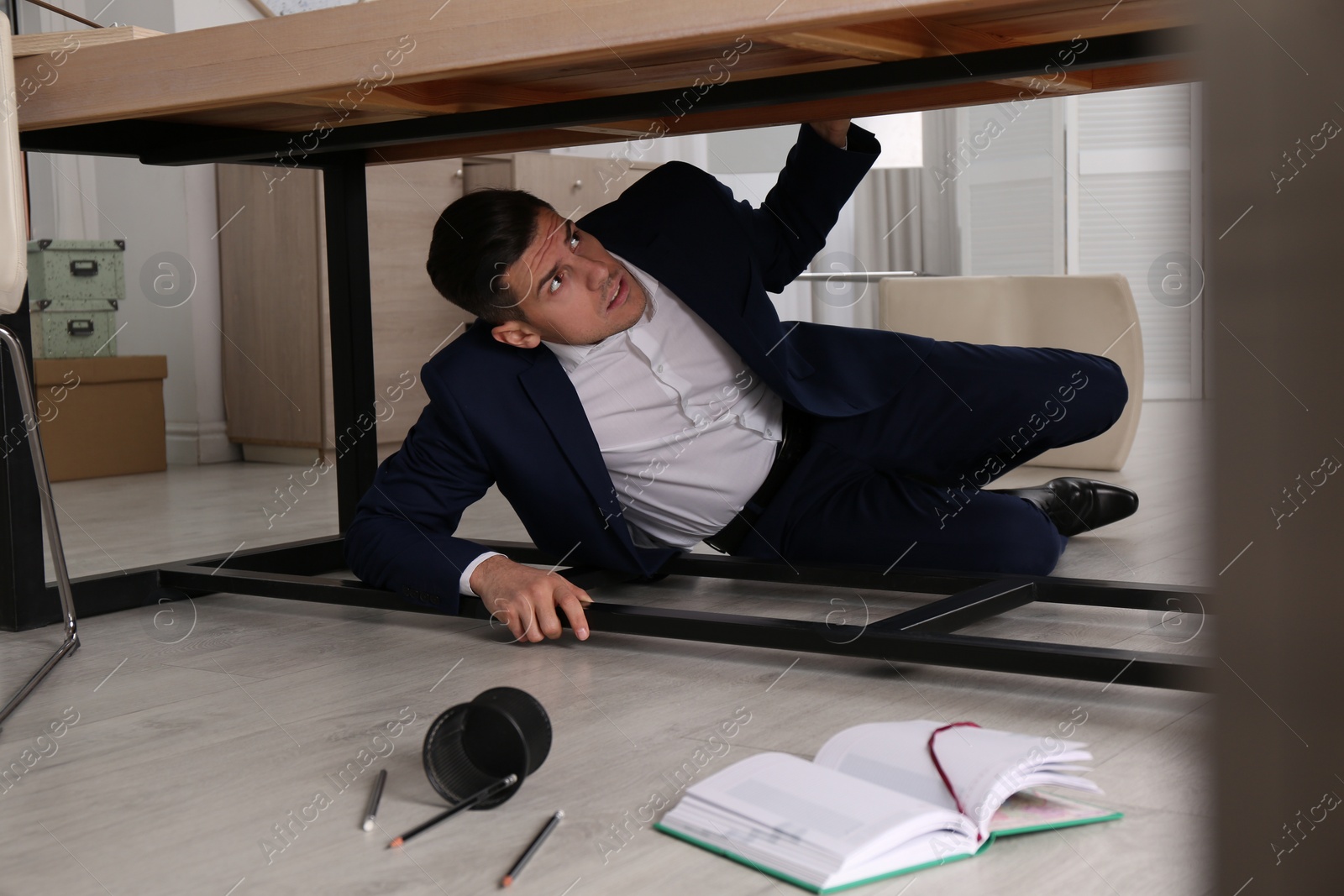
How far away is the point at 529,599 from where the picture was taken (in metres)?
1.45

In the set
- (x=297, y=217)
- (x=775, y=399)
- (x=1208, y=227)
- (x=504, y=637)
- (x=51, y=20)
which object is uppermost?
(x=51, y=20)

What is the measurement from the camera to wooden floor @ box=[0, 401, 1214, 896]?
840 mm

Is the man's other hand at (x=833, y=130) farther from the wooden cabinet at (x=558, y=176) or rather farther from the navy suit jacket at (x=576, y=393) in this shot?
the wooden cabinet at (x=558, y=176)

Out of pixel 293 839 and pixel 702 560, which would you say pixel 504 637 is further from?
pixel 293 839

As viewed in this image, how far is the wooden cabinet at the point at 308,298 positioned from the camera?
3.61 meters

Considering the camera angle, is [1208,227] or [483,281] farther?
[483,281]

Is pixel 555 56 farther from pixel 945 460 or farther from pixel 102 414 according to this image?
pixel 102 414

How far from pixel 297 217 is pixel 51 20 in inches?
41.4

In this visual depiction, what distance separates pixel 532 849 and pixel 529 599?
0.60 metres

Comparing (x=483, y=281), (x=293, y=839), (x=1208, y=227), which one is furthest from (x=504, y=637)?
(x=1208, y=227)

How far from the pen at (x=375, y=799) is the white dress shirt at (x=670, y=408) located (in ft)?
2.27

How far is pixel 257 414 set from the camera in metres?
3.81

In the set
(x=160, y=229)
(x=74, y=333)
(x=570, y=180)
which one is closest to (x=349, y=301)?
(x=74, y=333)

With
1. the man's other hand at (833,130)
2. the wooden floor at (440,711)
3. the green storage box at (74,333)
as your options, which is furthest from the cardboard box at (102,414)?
the man's other hand at (833,130)
